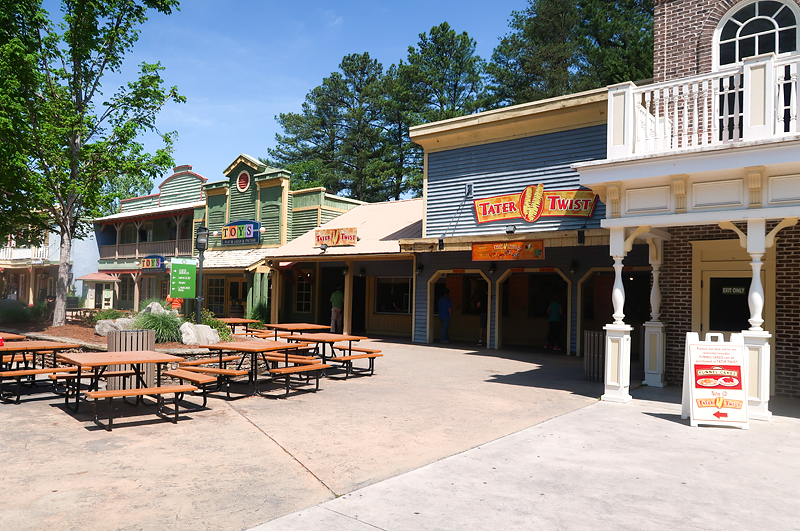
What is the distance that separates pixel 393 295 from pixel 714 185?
13.2 metres

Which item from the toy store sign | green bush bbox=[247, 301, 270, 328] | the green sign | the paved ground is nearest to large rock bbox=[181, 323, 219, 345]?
the paved ground

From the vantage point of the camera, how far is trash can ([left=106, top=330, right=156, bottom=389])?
826 centimetres

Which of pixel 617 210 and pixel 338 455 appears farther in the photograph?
pixel 617 210

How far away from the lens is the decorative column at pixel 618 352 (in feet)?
28.3

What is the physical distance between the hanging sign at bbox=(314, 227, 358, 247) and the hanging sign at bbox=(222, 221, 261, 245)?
5.04 meters

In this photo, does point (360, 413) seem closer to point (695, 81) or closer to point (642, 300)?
point (695, 81)

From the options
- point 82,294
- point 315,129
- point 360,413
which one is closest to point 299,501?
point 360,413

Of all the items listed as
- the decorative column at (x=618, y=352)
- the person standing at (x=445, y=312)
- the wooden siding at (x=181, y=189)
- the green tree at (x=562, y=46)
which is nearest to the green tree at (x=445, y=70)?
the green tree at (x=562, y=46)

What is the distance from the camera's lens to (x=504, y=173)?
49.5 ft

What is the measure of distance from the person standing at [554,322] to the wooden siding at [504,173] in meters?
2.45

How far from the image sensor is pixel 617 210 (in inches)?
356

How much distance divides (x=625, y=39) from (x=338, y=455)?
32.5 metres

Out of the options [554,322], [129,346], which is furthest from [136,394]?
[554,322]

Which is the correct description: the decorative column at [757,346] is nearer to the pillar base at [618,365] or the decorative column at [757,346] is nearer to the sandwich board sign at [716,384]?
the sandwich board sign at [716,384]
